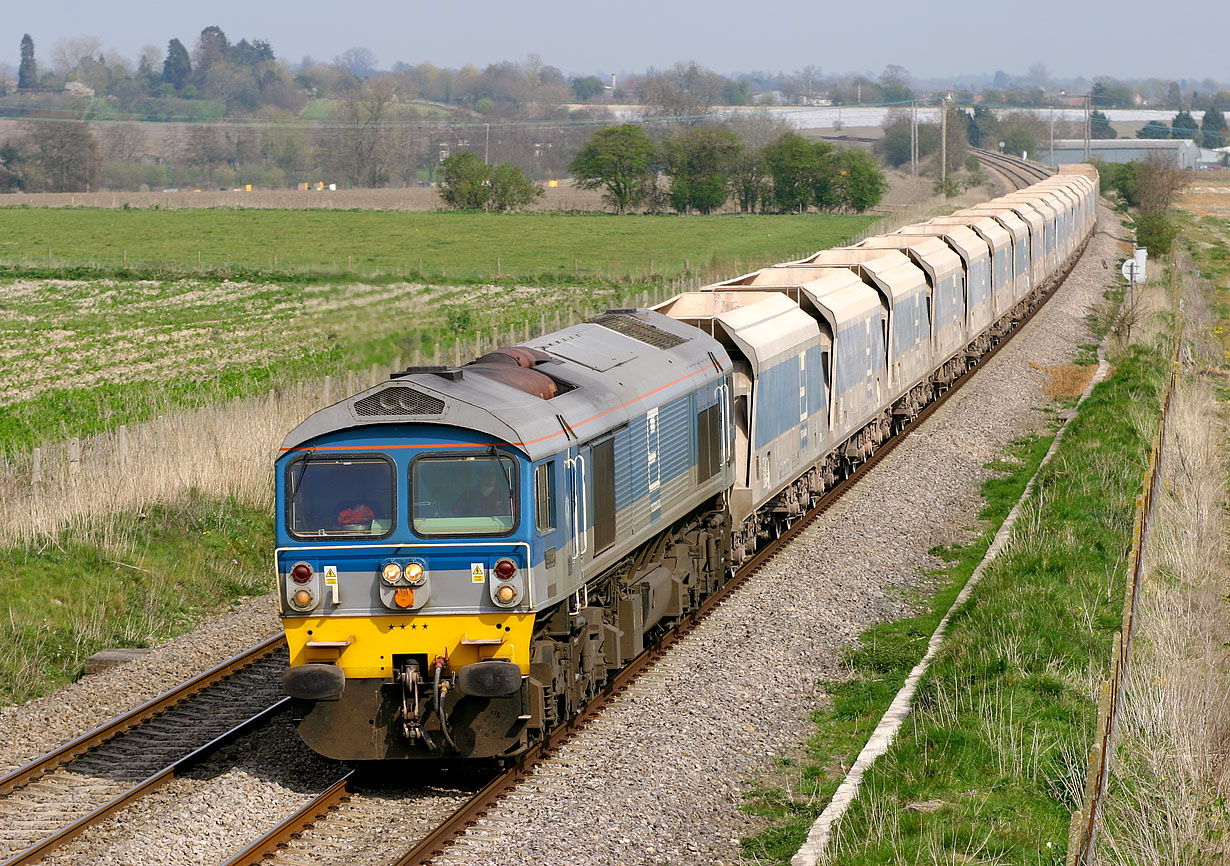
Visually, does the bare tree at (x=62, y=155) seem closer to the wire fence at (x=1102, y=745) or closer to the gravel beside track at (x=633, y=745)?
the gravel beside track at (x=633, y=745)

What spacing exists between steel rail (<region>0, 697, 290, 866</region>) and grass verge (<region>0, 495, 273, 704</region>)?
3.06 m

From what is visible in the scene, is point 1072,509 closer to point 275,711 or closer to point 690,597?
point 690,597

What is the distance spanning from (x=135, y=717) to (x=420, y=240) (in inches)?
2696

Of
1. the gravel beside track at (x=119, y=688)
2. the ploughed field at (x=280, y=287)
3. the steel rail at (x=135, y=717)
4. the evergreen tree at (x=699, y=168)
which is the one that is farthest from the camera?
the evergreen tree at (x=699, y=168)

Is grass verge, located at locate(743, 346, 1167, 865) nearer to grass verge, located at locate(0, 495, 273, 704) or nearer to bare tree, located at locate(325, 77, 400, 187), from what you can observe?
grass verge, located at locate(0, 495, 273, 704)

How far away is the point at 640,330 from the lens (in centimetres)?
1658

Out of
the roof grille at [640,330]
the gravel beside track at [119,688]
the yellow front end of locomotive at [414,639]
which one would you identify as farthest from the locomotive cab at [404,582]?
the roof grille at [640,330]

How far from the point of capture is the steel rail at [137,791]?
418 inches

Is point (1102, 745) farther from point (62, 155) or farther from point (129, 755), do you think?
point (62, 155)

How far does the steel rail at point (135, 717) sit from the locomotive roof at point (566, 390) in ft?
12.7

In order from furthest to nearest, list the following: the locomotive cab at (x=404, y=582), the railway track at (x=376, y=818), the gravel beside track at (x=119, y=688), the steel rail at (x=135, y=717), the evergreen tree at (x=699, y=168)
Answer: the evergreen tree at (x=699, y=168) → the gravel beside track at (x=119, y=688) → the steel rail at (x=135, y=717) → the locomotive cab at (x=404, y=582) → the railway track at (x=376, y=818)

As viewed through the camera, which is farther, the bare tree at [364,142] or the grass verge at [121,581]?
the bare tree at [364,142]

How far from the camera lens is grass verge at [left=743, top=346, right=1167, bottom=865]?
984 centimetres

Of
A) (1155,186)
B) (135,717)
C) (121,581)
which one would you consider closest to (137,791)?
(135,717)
